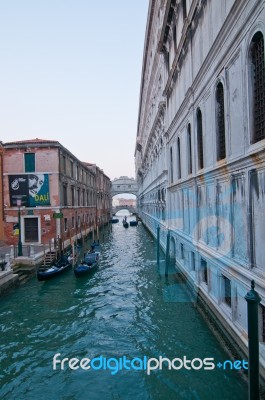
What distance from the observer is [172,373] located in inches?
272

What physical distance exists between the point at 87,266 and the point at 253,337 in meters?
12.9

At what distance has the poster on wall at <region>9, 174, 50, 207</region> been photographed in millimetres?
22125

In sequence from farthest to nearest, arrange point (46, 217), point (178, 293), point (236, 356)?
point (46, 217), point (178, 293), point (236, 356)

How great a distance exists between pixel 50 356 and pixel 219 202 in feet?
20.8

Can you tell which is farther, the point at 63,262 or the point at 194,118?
the point at 63,262

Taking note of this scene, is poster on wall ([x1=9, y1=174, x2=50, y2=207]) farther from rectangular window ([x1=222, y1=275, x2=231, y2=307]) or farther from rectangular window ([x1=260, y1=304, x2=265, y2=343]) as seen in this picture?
rectangular window ([x1=260, y1=304, x2=265, y2=343])

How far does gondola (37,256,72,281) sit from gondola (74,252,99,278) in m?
0.73

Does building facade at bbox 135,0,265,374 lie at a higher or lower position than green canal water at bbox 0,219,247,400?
higher

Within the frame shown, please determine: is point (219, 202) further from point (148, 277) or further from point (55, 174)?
point (55, 174)

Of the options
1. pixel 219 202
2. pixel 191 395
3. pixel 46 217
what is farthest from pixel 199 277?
pixel 46 217

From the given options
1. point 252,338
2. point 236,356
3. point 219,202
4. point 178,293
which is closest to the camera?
point 252,338

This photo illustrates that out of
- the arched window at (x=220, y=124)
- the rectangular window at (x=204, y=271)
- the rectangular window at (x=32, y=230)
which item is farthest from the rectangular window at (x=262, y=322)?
the rectangular window at (x=32, y=230)

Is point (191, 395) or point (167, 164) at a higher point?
point (167, 164)

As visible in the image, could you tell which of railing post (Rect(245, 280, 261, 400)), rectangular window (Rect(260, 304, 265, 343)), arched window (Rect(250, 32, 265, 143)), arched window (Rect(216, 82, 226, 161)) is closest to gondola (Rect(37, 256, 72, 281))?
arched window (Rect(216, 82, 226, 161))
